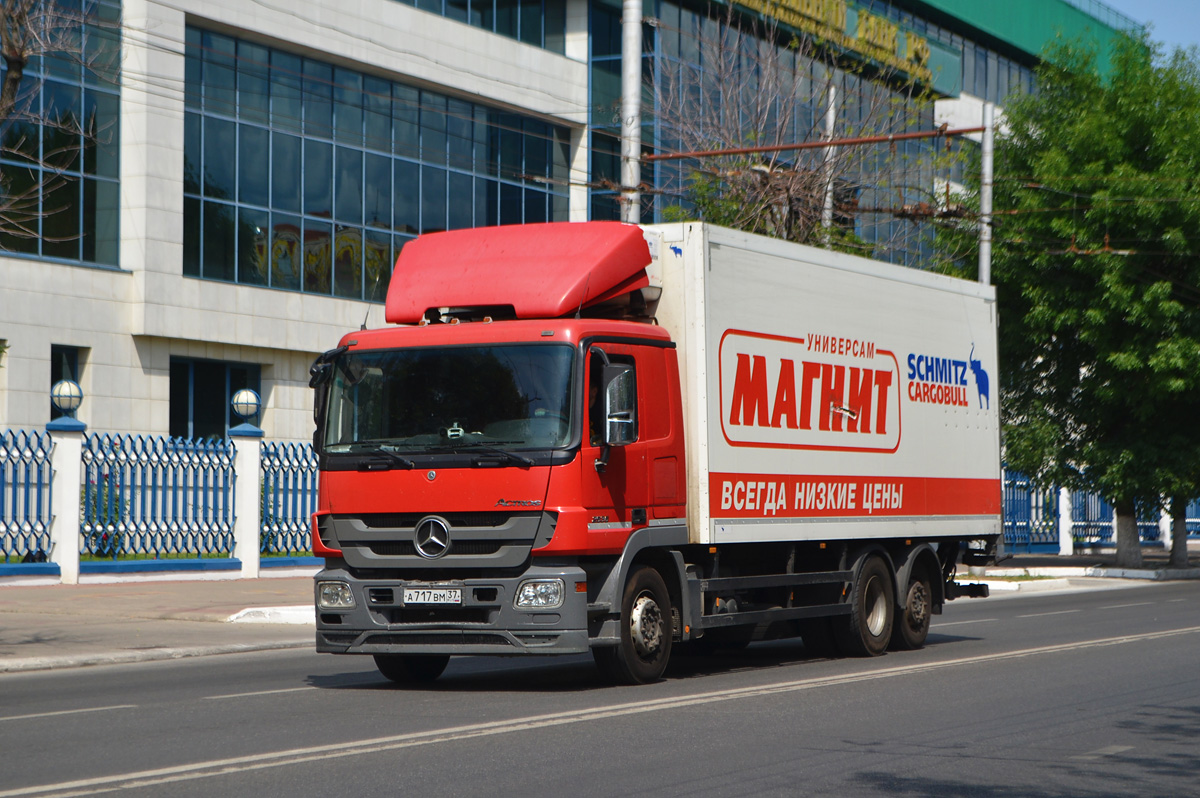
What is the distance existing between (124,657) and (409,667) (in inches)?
142

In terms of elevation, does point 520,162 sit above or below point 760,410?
above

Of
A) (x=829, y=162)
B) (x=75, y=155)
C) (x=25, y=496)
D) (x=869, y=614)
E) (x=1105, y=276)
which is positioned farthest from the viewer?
(x=1105, y=276)

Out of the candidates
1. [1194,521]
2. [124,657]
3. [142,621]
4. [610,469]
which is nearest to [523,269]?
[610,469]

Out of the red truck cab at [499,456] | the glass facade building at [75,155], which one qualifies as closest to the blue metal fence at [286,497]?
the glass facade building at [75,155]

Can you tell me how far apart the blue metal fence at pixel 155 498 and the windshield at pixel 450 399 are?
12.3 meters

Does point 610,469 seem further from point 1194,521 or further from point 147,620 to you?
point 1194,521

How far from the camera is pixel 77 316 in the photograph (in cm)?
2977

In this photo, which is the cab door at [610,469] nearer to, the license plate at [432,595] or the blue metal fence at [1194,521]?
the license plate at [432,595]

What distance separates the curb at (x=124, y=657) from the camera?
13523 millimetres

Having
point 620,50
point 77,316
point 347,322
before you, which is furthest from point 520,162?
point 77,316

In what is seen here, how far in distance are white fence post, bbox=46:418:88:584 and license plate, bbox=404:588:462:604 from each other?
40.3 ft

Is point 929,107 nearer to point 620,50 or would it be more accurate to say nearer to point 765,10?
point 765,10

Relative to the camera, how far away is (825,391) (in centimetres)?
1345

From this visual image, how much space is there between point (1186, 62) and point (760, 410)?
73.2 feet
